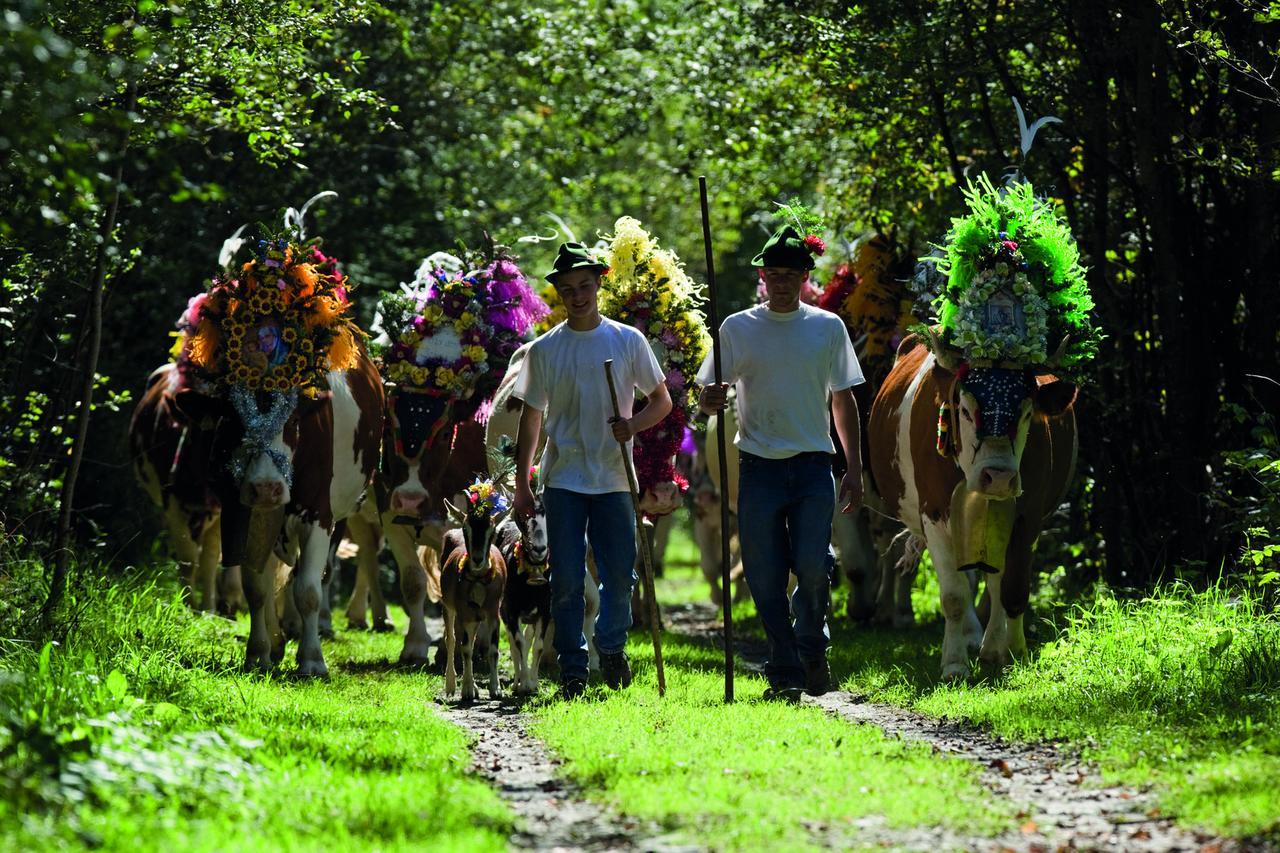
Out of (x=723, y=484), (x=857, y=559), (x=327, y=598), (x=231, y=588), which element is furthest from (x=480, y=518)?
(x=231, y=588)

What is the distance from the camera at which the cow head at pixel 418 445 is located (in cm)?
1225

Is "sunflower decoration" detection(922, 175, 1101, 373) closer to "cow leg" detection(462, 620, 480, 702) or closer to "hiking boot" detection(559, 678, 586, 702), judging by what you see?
"hiking boot" detection(559, 678, 586, 702)

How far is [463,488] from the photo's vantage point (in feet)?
41.3

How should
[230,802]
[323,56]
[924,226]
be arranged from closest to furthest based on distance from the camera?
1. [230,802]
2. [924,226]
3. [323,56]

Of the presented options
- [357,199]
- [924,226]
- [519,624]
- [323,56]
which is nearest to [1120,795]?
[519,624]

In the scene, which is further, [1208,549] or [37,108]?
[1208,549]

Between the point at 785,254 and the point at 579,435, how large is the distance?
1.60m

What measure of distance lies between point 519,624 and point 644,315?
3.00m

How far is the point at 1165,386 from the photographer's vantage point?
13.1 meters

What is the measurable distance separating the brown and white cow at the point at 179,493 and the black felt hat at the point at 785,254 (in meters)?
5.62

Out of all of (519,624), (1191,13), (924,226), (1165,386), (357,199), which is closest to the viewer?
(519,624)

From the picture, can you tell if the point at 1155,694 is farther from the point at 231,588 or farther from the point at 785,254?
the point at 231,588

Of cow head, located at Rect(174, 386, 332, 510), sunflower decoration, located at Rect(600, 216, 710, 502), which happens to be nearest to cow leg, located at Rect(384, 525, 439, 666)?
cow head, located at Rect(174, 386, 332, 510)

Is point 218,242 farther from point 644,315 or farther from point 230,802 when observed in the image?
point 230,802
